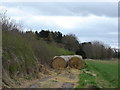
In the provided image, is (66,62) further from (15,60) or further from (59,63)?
(15,60)

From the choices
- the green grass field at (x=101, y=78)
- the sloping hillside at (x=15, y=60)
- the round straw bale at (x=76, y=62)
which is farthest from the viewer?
the round straw bale at (x=76, y=62)

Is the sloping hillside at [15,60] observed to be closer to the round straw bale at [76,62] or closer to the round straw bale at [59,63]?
the round straw bale at [59,63]

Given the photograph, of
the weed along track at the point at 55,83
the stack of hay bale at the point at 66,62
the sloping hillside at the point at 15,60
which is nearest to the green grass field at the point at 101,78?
the weed along track at the point at 55,83

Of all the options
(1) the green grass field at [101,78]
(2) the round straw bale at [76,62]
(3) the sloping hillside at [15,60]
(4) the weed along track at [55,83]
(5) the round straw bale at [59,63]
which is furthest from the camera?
(2) the round straw bale at [76,62]

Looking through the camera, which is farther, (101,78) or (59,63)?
(59,63)

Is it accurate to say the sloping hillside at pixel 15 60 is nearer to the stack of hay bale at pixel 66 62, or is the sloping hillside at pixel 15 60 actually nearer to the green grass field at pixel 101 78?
the green grass field at pixel 101 78

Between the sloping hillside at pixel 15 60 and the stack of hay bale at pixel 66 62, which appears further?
the stack of hay bale at pixel 66 62

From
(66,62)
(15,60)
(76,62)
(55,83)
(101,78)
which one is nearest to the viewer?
(55,83)

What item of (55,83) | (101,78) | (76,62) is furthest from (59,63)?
(55,83)

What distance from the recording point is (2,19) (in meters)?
25.4

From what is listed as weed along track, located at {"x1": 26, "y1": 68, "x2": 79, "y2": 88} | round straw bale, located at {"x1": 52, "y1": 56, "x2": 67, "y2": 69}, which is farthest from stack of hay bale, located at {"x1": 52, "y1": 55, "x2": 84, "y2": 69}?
weed along track, located at {"x1": 26, "y1": 68, "x2": 79, "y2": 88}

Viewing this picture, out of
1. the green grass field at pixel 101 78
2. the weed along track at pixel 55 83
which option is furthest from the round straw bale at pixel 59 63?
the weed along track at pixel 55 83

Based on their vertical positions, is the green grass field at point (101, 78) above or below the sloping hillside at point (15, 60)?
below

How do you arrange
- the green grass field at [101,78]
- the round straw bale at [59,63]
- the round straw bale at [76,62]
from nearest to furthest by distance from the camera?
the green grass field at [101,78] < the round straw bale at [59,63] < the round straw bale at [76,62]
